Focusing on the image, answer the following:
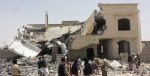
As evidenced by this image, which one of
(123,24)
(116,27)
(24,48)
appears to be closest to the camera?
(116,27)

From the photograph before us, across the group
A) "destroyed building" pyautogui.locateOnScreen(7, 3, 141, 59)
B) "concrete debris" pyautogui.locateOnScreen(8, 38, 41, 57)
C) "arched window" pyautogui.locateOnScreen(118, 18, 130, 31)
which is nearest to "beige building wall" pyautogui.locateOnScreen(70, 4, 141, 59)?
"destroyed building" pyautogui.locateOnScreen(7, 3, 141, 59)

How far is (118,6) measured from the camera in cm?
4312

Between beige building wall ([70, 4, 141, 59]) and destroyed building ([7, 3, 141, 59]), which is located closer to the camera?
destroyed building ([7, 3, 141, 59])

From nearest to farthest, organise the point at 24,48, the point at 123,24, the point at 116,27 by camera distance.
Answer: the point at 116,27
the point at 24,48
the point at 123,24

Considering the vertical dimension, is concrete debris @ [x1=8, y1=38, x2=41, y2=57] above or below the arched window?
below

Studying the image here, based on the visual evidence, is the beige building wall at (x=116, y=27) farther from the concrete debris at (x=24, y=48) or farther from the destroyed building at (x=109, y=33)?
the concrete debris at (x=24, y=48)

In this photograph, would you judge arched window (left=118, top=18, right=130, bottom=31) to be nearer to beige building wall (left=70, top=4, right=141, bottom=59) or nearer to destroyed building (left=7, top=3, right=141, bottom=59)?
destroyed building (left=7, top=3, right=141, bottom=59)

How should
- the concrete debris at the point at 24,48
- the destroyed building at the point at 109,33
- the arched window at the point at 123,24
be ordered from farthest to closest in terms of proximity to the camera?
the arched window at the point at 123,24
the concrete debris at the point at 24,48
the destroyed building at the point at 109,33

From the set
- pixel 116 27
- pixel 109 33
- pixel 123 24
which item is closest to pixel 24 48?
pixel 109 33

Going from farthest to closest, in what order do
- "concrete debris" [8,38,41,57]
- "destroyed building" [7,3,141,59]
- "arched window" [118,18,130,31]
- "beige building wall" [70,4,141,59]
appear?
"arched window" [118,18,130,31] → "concrete debris" [8,38,41,57] → "beige building wall" [70,4,141,59] → "destroyed building" [7,3,141,59]

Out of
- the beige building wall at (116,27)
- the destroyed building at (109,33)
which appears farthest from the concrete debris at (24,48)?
the beige building wall at (116,27)

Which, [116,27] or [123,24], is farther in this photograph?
[123,24]

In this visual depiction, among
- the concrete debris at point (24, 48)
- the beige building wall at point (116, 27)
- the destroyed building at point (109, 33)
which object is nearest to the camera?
the destroyed building at point (109, 33)

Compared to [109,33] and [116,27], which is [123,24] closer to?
[116,27]
